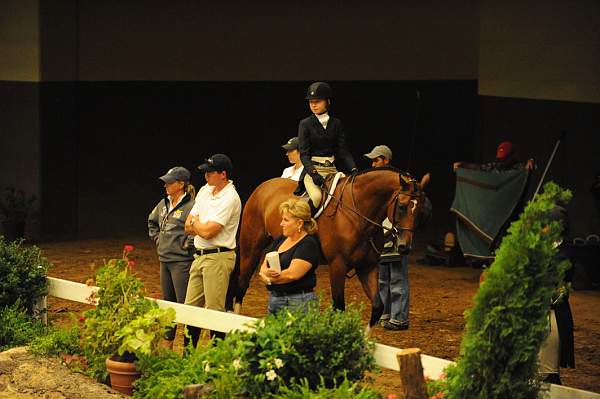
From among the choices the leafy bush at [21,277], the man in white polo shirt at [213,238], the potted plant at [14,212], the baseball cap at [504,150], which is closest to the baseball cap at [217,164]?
the man in white polo shirt at [213,238]

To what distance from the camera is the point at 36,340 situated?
357 inches

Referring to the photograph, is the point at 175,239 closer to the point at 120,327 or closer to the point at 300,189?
the point at 120,327

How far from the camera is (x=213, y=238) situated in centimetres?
966

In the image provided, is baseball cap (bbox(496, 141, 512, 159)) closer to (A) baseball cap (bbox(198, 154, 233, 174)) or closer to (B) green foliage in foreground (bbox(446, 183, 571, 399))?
(A) baseball cap (bbox(198, 154, 233, 174))

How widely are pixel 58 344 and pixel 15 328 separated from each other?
24.5 inches

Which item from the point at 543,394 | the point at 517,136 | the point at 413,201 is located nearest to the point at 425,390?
the point at 543,394

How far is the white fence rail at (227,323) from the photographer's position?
21.5 ft

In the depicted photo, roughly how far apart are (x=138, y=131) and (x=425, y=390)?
13015 millimetres

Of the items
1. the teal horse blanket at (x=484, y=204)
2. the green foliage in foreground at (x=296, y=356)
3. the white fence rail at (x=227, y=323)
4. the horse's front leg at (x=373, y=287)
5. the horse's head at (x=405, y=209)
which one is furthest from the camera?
the teal horse blanket at (x=484, y=204)

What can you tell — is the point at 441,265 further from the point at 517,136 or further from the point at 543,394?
the point at 543,394

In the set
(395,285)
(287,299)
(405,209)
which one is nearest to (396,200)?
(405,209)

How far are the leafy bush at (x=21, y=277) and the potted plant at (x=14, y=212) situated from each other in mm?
8059

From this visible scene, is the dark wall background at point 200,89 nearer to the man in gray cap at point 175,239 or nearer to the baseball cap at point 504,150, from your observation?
the baseball cap at point 504,150

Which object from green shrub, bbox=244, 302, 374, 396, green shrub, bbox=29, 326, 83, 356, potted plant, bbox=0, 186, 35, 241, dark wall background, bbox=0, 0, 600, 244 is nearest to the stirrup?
green shrub, bbox=29, 326, 83, 356
